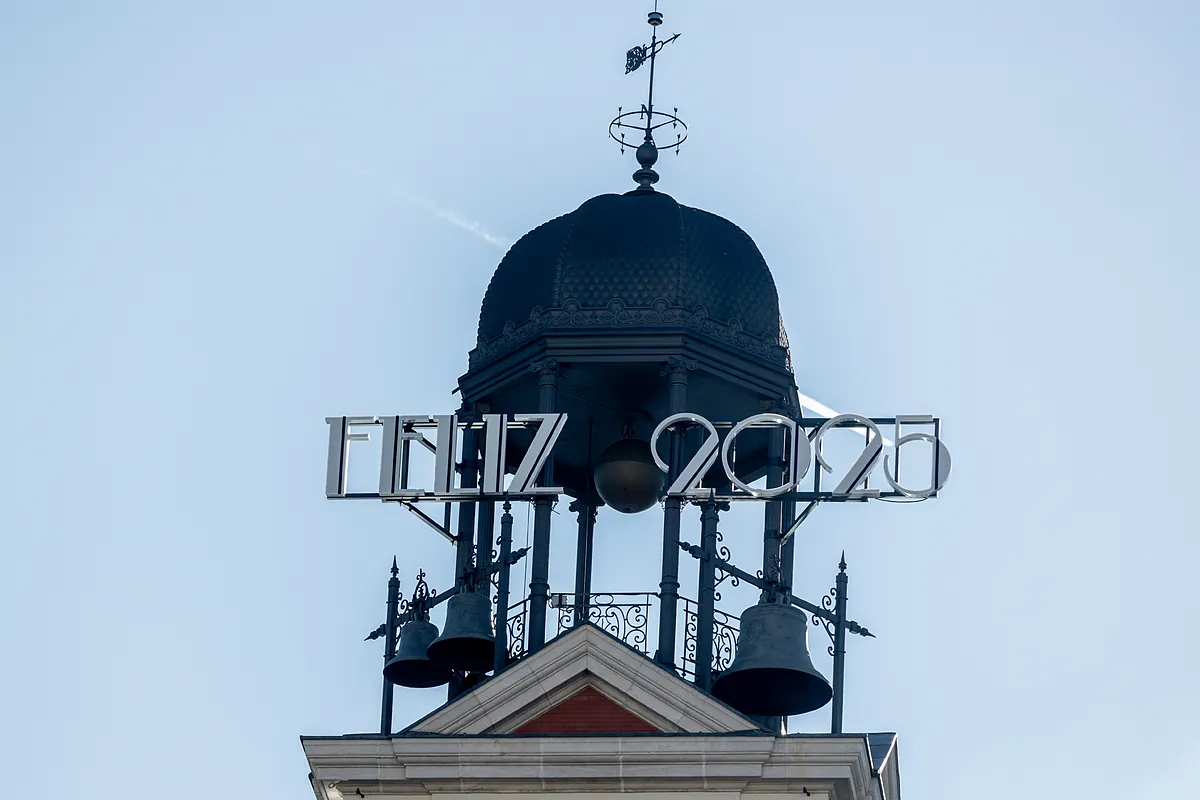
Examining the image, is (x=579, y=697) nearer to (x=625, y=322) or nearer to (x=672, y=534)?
(x=672, y=534)

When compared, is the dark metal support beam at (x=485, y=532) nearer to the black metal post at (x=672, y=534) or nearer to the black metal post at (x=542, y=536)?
the black metal post at (x=542, y=536)

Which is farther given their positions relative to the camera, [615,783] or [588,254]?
[588,254]

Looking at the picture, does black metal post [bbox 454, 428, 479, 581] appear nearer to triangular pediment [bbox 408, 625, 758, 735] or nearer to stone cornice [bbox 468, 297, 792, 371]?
stone cornice [bbox 468, 297, 792, 371]

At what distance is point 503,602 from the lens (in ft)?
144

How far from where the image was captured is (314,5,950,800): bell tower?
4241cm

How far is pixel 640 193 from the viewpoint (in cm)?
4753

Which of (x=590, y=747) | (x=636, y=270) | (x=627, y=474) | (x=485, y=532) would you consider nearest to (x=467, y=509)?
(x=485, y=532)

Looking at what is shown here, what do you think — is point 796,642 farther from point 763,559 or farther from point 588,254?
point 588,254

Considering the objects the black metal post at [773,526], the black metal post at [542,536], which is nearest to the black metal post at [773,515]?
the black metal post at [773,526]

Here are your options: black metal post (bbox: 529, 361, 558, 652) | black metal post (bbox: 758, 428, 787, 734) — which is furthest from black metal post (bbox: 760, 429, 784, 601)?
black metal post (bbox: 529, 361, 558, 652)

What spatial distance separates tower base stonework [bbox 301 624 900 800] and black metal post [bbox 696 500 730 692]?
99cm

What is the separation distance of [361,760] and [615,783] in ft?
9.13

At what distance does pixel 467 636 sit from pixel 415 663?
1.01m

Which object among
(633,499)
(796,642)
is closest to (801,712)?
(796,642)
